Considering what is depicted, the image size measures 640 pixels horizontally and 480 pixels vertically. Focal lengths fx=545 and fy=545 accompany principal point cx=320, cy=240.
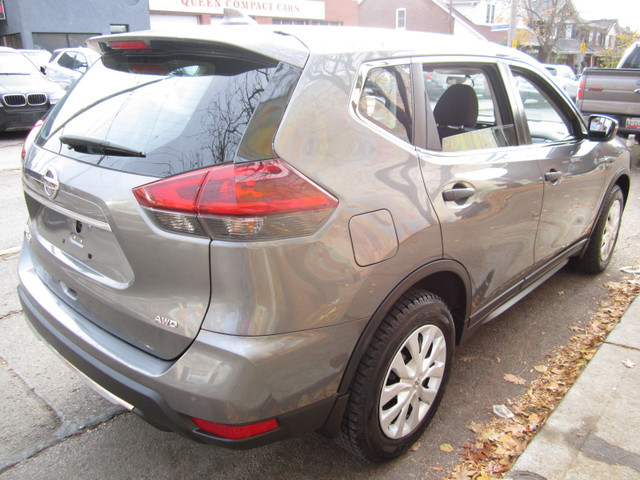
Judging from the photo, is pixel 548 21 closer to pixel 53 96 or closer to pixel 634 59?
pixel 634 59

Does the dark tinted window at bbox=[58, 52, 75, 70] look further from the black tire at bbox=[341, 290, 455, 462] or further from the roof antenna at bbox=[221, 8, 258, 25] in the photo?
the black tire at bbox=[341, 290, 455, 462]

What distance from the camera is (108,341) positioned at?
6.70 feet

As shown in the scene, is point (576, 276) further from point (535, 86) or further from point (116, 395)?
point (116, 395)

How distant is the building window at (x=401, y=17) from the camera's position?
5381cm

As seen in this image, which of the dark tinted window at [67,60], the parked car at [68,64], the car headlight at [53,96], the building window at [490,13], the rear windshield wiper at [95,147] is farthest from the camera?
the building window at [490,13]

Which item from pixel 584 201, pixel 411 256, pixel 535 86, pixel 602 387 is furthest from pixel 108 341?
pixel 584 201

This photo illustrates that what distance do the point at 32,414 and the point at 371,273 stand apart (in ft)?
6.42

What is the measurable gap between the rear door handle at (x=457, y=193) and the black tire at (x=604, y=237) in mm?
2253

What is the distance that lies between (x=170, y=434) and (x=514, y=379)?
1.91m

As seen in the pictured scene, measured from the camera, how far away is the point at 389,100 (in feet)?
7.30

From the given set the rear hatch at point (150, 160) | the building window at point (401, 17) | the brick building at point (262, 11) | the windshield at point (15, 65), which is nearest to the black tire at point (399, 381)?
the rear hatch at point (150, 160)

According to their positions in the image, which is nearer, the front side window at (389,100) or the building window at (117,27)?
the front side window at (389,100)

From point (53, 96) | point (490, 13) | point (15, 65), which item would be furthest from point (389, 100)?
point (490, 13)

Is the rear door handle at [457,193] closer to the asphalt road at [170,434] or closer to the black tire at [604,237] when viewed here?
the asphalt road at [170,434]
